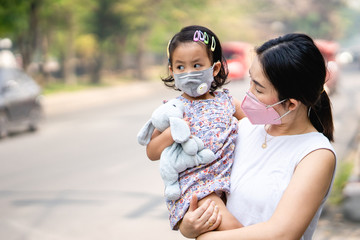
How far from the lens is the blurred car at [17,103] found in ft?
33.9

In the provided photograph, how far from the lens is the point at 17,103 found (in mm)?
10570

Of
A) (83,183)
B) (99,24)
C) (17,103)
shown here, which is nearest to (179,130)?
(83,183)

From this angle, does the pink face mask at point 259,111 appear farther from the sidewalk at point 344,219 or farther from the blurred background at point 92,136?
the sidewalk at point 344,219

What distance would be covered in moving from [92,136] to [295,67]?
9.37 meters

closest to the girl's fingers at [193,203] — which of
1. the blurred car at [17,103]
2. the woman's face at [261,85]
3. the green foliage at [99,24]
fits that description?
the woman's face at [261,85]

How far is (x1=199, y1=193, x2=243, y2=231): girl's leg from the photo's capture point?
5.89ft

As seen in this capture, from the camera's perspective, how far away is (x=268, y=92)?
1808 mm

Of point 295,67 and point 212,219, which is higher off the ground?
point 295,67

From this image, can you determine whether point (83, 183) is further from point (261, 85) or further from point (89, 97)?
point (89, 97)

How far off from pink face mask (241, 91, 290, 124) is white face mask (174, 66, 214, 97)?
187 millimetres

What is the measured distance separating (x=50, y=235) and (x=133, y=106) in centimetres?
1173

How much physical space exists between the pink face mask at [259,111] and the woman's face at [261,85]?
0.02 m

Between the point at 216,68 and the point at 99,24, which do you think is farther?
the point at 99,24

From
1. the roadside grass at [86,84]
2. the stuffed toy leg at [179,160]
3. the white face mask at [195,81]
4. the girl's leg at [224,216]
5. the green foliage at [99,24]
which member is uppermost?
the white face mask at [195,81]
